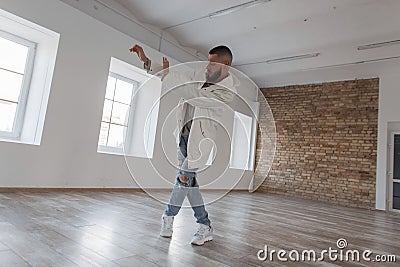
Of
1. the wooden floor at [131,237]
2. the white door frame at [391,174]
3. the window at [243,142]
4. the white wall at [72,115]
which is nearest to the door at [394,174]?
the white door frame at [391,174]

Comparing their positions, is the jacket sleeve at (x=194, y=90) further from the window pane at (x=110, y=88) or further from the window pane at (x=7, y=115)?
the window pane at (x=110, y=88)

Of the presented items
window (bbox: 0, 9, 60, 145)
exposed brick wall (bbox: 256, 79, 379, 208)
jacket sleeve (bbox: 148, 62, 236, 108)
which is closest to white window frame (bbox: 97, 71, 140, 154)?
window (bbox: 0, 9, 60, 145)

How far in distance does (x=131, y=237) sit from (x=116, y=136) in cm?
336

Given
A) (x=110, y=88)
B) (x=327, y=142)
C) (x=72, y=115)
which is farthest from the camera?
(x=327, y=142)

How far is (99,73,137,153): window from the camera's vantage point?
4.70 metres

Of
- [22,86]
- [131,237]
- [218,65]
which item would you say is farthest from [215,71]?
[22,86]

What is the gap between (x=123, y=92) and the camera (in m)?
5.04

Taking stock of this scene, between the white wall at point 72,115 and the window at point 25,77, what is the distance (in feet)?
0.36

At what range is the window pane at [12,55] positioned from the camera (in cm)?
356

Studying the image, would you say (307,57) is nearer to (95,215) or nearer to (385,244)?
(385,244)

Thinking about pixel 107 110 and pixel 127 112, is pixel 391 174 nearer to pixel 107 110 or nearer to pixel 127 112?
pixel 127 112

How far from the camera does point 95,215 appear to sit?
2.34 metres

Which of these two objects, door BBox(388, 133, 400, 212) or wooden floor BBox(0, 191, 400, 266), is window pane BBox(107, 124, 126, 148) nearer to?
wooden floor BBox(0, 191, 400, 266)

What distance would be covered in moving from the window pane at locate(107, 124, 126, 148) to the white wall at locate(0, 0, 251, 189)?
1.43 ft
